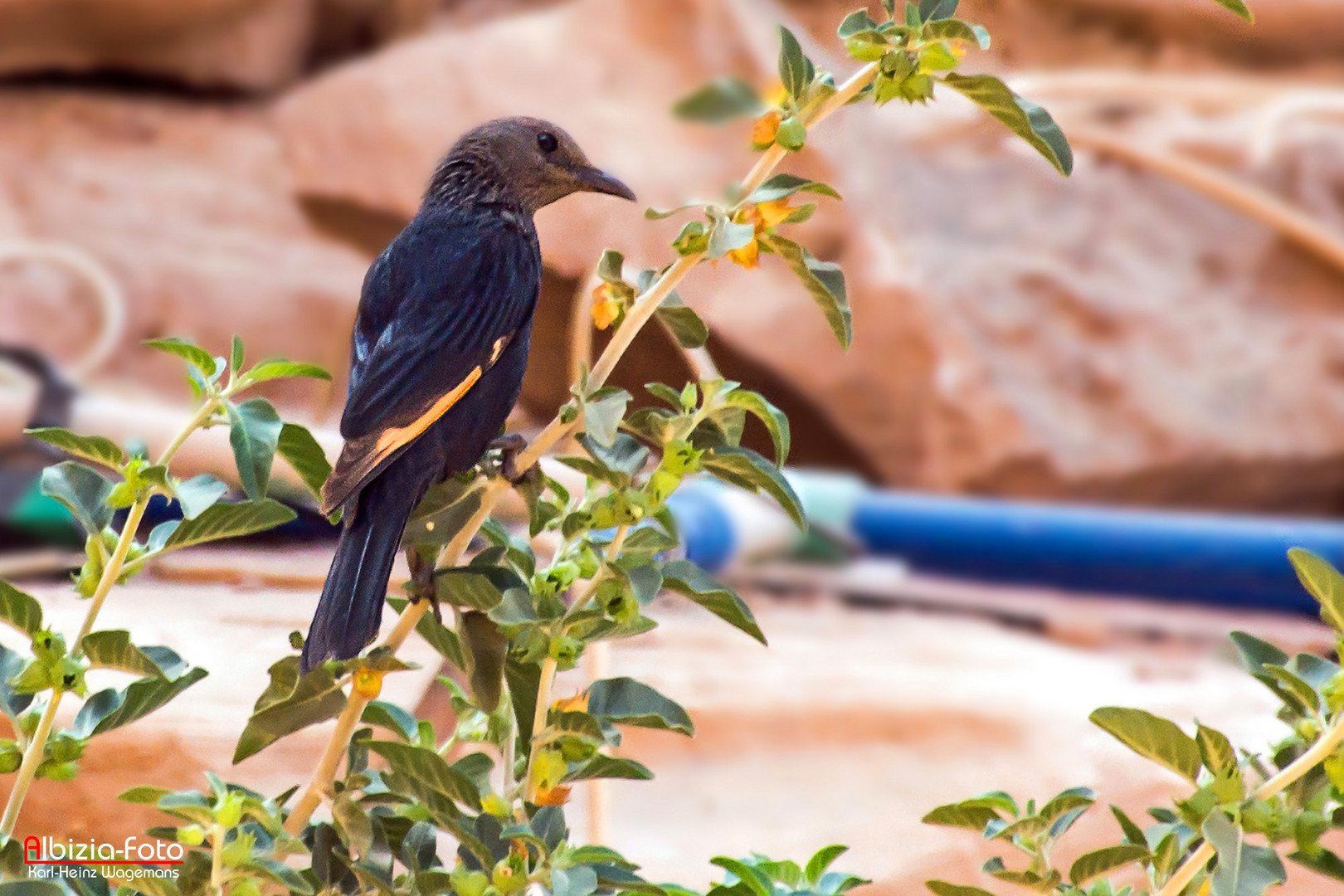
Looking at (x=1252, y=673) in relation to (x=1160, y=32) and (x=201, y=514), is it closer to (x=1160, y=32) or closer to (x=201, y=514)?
(x=201, y=514)

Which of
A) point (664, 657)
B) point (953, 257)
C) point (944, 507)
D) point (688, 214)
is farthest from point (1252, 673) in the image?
point (953, 257)

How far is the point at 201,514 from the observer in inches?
22.0

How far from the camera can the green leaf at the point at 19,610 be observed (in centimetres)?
53

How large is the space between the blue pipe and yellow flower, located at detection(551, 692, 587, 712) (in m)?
1.68

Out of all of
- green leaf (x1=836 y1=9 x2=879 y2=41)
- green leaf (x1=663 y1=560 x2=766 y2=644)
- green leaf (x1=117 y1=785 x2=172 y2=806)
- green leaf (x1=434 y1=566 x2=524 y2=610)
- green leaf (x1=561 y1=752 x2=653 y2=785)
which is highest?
green leaf (x1=836 y1=9 x2=879 y2=41)

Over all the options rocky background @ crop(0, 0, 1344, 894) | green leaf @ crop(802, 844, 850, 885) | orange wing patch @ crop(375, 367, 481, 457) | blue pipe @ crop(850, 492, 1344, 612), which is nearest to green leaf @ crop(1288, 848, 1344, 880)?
green leaf @ crop(802, 844, 850, 885)

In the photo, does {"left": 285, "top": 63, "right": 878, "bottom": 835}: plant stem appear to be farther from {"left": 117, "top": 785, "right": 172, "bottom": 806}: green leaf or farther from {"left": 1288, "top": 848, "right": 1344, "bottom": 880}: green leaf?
{"left": 1288, "top": 848, "right": 1344, "bottom": 880}: green leaf

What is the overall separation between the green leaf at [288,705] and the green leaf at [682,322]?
19cm

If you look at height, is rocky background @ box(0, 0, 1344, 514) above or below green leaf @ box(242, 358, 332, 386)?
above

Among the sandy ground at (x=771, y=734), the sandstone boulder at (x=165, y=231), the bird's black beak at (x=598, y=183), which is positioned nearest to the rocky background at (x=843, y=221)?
the sandstone boulder at (x=165, y=231)

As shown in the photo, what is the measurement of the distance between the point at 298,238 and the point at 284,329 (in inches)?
8.3

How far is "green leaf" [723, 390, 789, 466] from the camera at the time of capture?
0.53 meters

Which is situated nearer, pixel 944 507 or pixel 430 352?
pixel 430 352

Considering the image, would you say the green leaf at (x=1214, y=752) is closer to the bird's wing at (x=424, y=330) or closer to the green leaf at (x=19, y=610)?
the bird's wing at (x=424, y=330)
